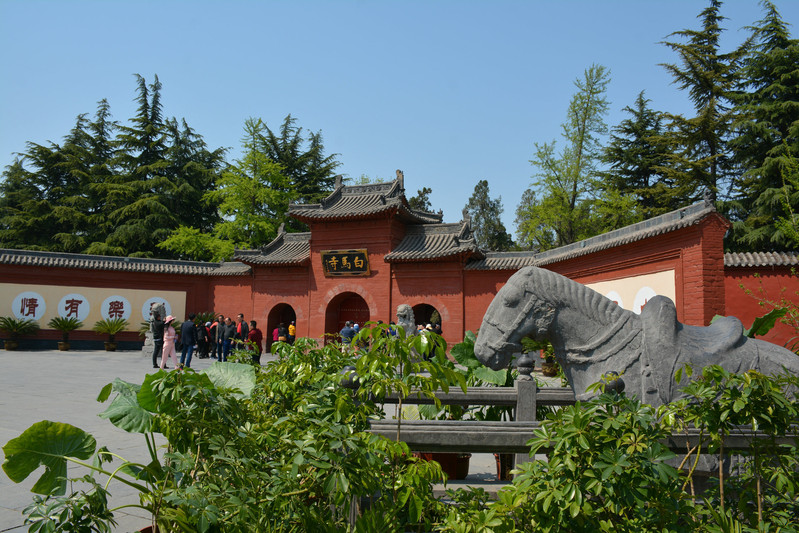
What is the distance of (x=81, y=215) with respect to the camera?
27234 mm

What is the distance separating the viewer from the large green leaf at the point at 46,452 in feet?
5.19

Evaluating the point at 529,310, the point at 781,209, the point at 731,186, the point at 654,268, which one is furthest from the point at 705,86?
the point at 529,310

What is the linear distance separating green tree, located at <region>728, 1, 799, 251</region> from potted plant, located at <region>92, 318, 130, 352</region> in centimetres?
2251

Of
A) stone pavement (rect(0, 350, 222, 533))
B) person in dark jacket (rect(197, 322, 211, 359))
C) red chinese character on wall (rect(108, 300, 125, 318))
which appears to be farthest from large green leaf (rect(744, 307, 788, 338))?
red chinese character on wall (rect(108, 300, 125, 318))

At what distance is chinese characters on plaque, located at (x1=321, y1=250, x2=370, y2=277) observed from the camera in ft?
60.0

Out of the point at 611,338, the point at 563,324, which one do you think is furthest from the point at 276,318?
the point at 611,338

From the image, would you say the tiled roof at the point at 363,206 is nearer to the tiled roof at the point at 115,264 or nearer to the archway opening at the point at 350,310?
the archway opening at the point at 350,310

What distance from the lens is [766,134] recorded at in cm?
1834

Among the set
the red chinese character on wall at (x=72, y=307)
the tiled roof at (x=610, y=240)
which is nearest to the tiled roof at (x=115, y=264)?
the red chinese character on wall at (x=72, y=307)

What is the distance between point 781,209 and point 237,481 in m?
21.2

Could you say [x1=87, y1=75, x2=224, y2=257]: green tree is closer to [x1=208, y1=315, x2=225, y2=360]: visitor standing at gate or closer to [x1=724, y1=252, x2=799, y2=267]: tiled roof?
[x1=208, y1=315, x2=225, y2=360]: visitor standing at gate

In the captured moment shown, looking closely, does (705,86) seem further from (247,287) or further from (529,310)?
(529,310)

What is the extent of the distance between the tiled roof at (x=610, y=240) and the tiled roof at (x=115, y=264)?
9736 mm

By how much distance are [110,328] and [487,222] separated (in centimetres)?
3113
